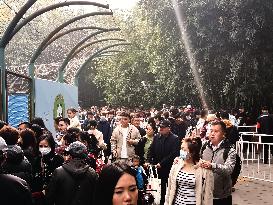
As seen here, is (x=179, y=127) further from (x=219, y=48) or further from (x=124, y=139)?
(x=219, y=48)

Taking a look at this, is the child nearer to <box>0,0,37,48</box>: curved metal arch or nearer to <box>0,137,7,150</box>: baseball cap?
<box>0,137,7,150</box>: baseball cap

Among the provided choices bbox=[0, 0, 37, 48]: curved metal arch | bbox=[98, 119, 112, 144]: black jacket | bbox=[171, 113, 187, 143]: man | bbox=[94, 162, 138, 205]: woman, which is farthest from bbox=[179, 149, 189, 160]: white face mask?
bbox=[98, 119, 112, 144]: black jacket

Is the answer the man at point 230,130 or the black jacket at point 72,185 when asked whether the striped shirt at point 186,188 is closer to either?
the black jacket at point 72,185

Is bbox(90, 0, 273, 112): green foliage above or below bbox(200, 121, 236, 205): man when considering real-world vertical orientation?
above

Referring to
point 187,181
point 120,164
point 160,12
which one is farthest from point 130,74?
point 120,164

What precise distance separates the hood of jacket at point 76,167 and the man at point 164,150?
12.8 feet

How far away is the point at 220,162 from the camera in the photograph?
669cm

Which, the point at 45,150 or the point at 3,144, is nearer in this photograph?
the point at 3,144

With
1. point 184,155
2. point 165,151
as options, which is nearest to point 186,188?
point 184,155

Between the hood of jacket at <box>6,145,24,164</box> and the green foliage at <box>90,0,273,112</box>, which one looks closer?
the hood of jacket at <box>6,145,24,164</box>

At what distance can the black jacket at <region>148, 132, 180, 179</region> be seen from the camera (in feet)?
31.5

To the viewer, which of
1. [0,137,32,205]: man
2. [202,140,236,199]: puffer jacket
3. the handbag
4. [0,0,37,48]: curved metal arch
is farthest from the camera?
[0,0,37,48]: curved metal arch

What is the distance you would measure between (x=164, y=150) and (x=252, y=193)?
11.6 ft

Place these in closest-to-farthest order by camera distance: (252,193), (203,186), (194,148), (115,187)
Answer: (115,187)
(203,186)
(194,148)
(252,193)
